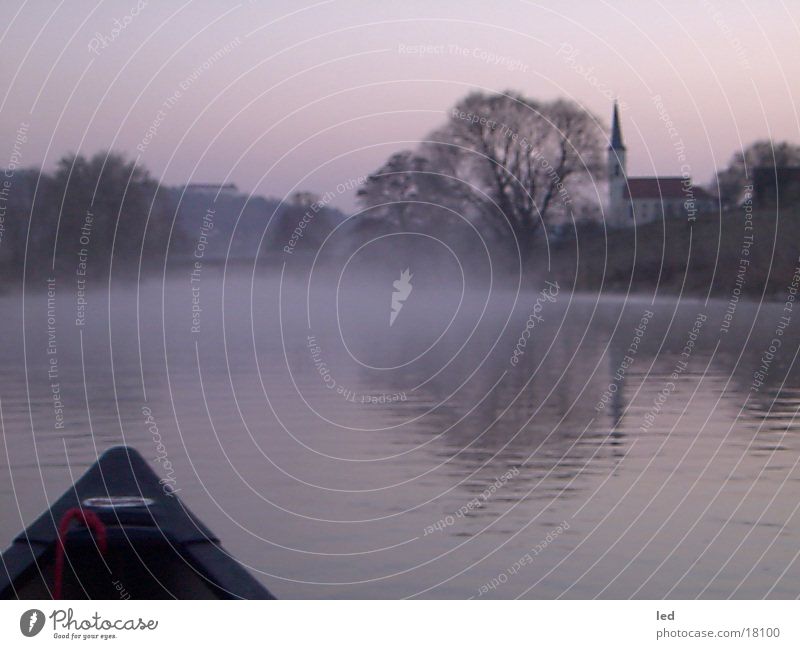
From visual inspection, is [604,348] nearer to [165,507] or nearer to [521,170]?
[521,170]

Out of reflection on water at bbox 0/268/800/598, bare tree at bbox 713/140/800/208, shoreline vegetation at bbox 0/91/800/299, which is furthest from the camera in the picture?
bare tree at bbox 713/140/800/208

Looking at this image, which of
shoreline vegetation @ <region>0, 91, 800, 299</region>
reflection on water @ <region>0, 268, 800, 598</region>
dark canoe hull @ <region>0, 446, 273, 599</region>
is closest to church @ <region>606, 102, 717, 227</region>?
shoreline vegetation @ <region>0, 91, 800, 299</region>

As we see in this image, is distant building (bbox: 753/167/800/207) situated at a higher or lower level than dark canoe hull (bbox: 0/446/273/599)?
higher

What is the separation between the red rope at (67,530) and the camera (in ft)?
24.7

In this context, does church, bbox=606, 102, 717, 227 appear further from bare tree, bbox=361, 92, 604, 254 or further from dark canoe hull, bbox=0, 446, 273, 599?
dark canoe hull, bbox=0, 446, 273, 599

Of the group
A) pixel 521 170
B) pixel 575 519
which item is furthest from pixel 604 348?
pixel 575 519

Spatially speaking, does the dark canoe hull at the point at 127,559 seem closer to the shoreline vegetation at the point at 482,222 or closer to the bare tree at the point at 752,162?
the shoreline vegetation at the point at 482,222

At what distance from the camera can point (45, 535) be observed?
311 inches

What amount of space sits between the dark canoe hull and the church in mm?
30349

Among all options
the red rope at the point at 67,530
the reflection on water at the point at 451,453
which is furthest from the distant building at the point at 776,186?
the red rope at the point at 67,530

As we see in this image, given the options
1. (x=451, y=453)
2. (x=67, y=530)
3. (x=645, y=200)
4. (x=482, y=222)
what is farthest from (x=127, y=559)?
(x=645, y=200)

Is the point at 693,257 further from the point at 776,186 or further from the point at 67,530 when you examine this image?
the point at 67,530

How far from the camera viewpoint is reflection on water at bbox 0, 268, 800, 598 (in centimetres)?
947

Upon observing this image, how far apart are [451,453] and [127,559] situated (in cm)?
660
